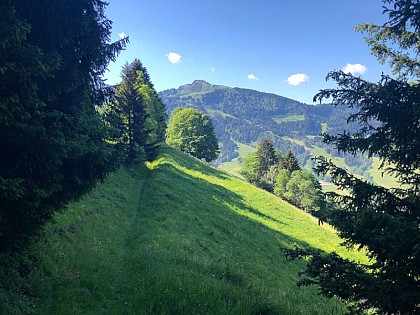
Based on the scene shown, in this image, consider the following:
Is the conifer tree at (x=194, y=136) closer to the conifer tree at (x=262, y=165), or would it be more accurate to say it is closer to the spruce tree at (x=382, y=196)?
the conifer tree at (x=262, y=165)

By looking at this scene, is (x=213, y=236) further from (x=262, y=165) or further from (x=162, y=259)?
(x=262, y=165)

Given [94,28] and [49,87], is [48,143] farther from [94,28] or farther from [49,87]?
[94,28]

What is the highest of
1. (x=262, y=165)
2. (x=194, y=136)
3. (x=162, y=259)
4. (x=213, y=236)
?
(x=194, y=136)

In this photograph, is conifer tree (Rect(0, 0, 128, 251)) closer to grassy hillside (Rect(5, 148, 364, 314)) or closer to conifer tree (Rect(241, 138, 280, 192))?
grassy hillside (Rect(5, 148, 364, 314))

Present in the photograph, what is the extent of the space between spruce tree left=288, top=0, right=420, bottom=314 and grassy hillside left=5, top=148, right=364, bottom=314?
4096 mm

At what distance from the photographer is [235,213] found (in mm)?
35594

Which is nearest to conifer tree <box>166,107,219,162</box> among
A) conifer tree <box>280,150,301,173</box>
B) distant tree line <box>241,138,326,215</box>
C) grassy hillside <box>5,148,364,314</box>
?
distant tree line <box>241,138,326,215</box>

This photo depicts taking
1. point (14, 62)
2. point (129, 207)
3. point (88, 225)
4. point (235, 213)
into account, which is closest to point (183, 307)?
point (14, 62)

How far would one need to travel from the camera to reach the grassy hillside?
33.3 ft

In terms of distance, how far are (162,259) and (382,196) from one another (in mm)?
9894

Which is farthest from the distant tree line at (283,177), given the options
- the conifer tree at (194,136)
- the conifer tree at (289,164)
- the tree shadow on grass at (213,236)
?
the tree shadow on grass at (213,236)

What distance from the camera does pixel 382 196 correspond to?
9016 mm

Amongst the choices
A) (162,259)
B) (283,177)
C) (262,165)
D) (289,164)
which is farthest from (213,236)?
(262,165)

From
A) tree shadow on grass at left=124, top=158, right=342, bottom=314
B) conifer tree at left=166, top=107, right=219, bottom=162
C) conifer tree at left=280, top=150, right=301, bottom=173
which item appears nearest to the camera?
tree shadow on grass at left=124, top=158, right=342, bottom=314
